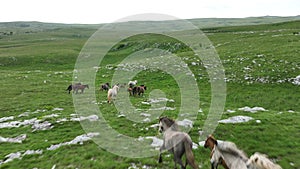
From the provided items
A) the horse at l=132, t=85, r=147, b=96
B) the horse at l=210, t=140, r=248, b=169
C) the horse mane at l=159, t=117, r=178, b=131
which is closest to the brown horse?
the horse at l=210, t=140, r=248, b=169

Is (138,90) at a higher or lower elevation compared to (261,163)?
lower

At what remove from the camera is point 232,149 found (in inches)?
369

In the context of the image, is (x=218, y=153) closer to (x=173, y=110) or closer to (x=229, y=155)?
(x=229, y=155)

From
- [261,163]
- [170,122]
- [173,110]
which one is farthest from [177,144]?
[173,110]

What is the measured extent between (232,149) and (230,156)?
0.33 metres

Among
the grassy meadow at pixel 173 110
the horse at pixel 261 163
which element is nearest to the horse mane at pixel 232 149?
the horse at pixel 261 163

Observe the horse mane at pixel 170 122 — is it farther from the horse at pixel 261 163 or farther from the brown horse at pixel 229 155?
the horse at pixel 261 163

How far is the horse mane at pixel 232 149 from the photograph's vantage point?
30.0ft

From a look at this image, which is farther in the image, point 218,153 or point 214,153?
point 214,153

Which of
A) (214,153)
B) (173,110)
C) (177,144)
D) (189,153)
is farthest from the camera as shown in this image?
(173,110)

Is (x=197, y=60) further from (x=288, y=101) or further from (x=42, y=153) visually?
(x=42, y=153)

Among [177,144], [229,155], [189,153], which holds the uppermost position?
[229,155]

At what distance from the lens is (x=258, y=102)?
25.1m

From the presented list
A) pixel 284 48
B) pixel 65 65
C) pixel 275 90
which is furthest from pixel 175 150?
pixel 65 65
